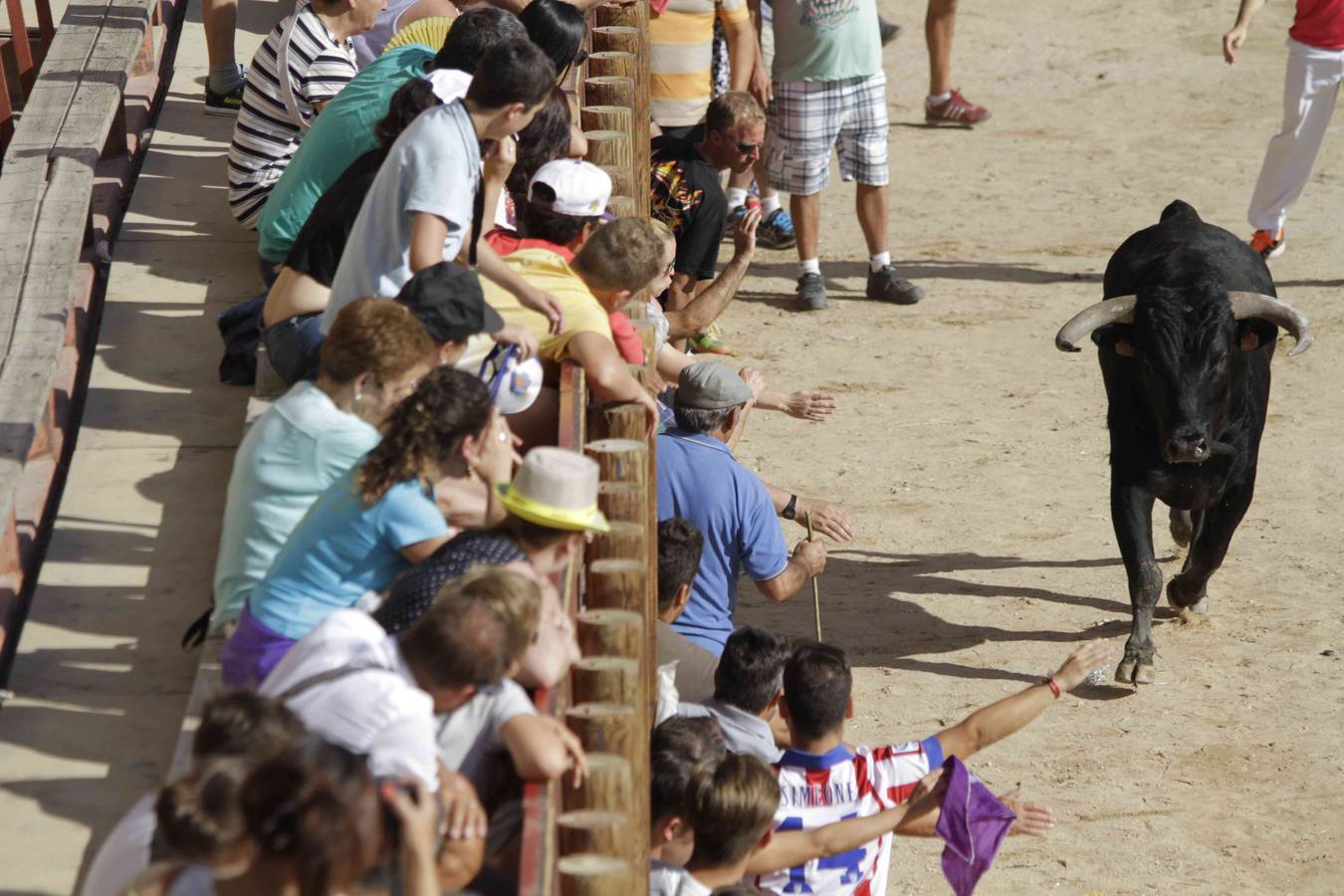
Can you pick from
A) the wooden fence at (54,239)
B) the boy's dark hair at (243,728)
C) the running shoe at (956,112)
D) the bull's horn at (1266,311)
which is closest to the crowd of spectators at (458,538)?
the boy's dark hair at (243,728)

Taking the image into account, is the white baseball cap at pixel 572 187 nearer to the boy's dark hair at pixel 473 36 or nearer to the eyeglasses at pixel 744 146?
the boy's dark hair at pixel 473 36

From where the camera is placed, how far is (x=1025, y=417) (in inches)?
363

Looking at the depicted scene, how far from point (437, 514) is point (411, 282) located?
29.8 inches

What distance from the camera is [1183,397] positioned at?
22.0 feet

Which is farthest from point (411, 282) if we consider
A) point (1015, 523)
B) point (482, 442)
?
point (1015, 523)

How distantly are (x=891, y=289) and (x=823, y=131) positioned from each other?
1.09 metres

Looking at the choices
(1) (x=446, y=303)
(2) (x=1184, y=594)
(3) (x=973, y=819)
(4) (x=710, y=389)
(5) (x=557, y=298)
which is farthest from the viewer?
(2) (x=1184, y=594)

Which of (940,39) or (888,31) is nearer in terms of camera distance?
(940,39)

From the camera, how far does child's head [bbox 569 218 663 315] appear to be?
509 cm

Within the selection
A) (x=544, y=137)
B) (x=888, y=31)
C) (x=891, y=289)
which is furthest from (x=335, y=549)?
(x=888, y=31)

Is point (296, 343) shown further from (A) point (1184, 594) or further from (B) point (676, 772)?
(A) point (1184, 594)

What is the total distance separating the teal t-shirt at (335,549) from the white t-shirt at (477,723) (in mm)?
439

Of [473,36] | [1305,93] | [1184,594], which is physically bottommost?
[1184,594]

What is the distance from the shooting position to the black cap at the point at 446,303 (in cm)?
418
